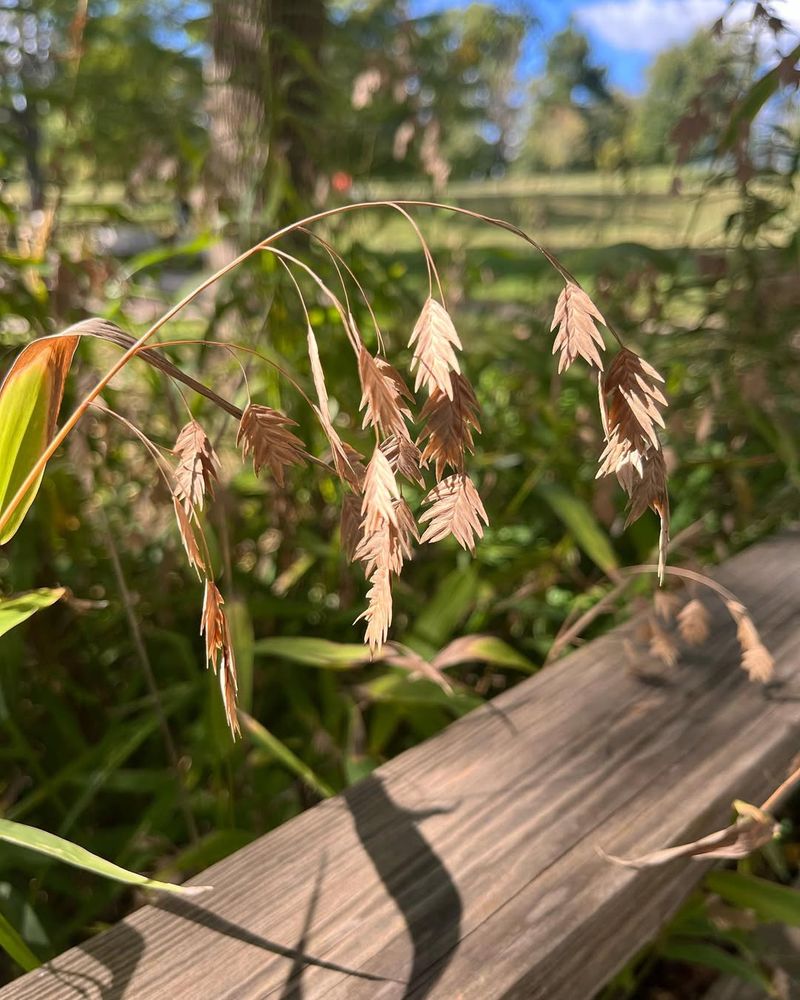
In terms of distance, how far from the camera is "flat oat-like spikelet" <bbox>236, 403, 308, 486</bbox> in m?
0.40

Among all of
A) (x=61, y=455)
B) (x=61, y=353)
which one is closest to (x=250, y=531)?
(x=61, y=455)

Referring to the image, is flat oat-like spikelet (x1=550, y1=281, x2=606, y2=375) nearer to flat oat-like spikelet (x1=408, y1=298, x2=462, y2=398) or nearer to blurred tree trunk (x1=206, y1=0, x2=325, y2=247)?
flat oat-like spikelet (x1=408, y1=298, x2=462, y2=398)

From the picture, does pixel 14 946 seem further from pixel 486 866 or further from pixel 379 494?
pixel 379 494

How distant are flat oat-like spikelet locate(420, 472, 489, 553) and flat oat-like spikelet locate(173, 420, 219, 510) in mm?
100

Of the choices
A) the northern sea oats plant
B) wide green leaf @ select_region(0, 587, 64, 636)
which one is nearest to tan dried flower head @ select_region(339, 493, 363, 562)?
the northern sea oats plant

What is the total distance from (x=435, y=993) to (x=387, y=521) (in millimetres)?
342

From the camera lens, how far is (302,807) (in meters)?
1.10

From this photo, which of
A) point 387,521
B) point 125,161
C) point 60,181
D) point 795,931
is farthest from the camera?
point 125,161

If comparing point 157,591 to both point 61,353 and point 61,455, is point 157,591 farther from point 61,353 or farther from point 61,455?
point 61,353

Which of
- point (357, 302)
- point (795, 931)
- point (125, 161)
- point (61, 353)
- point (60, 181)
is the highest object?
point (125, 161)

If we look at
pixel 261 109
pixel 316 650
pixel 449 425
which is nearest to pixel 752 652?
pixel 316 650

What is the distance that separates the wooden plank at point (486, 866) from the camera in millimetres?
519

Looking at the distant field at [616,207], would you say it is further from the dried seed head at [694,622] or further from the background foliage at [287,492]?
the dried seed head at [694,622]

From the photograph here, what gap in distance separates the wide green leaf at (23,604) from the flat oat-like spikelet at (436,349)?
0.33m
